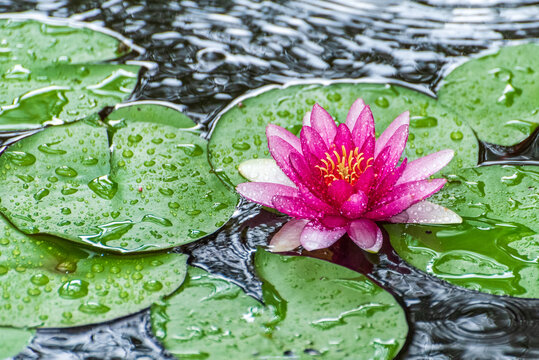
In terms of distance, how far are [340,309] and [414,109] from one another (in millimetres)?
969

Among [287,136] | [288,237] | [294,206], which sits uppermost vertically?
[287,136]

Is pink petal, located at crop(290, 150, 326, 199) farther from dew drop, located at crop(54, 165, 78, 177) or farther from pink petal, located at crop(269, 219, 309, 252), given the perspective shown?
dew drop, located at crop(54, 165, 78, 177)

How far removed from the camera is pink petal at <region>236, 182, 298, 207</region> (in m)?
1.94

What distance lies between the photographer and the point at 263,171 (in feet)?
6.81

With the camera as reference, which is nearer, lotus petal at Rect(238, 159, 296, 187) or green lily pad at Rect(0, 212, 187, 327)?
green lily pad at Rect(0, 212, 187, 327)

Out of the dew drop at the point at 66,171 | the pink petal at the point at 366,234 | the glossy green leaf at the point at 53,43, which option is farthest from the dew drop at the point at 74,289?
the glossy green leaf at the point at 53,43

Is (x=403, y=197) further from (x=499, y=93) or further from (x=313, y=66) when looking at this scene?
(x=313, y=66)

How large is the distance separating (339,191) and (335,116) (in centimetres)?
61

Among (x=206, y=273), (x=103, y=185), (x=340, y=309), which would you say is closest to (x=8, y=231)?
(x=103, y=185)

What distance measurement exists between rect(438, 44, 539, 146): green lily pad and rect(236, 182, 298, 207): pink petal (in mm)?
826

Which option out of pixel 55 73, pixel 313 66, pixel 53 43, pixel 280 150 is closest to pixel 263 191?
pixel 280 150

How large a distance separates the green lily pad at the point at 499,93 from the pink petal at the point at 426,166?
436mm

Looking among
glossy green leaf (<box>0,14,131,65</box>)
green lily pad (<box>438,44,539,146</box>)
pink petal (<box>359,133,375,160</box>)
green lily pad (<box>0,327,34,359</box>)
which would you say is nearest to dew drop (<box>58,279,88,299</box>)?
green lily pad (<box>0,327,34,359</box>)

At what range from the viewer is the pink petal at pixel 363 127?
1.96m
